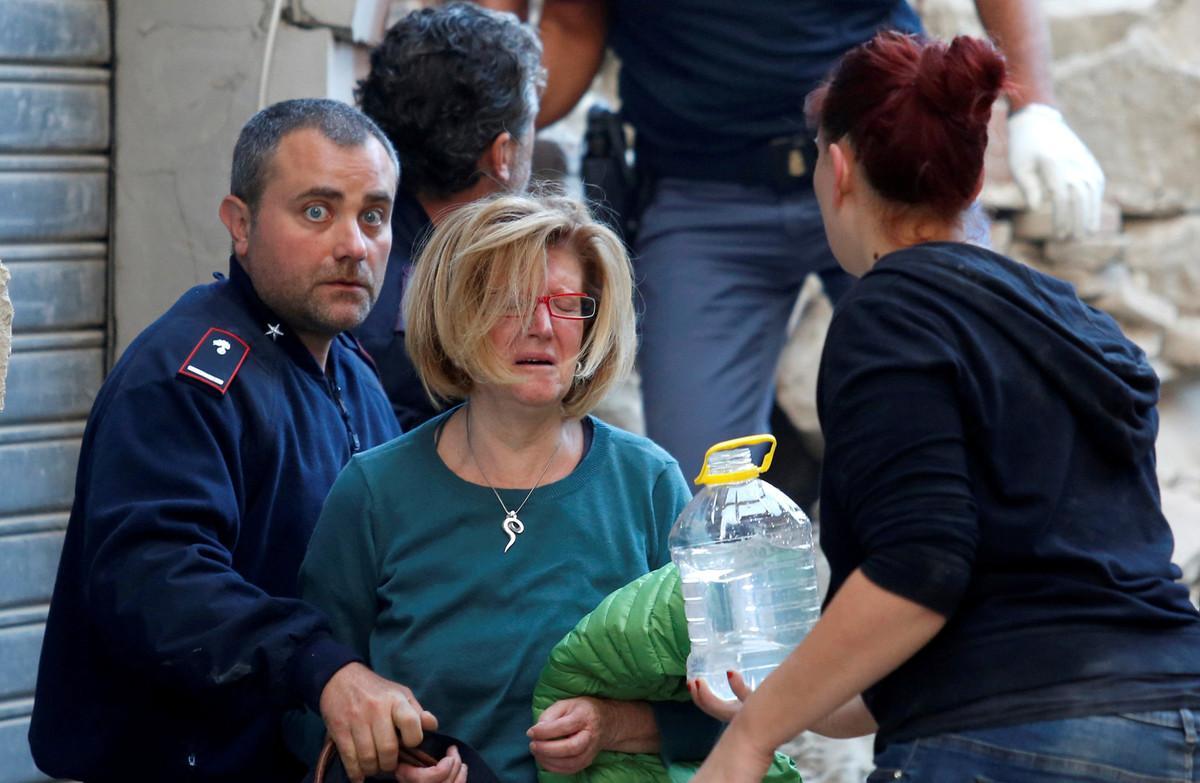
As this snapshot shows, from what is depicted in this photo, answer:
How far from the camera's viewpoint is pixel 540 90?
318 cm

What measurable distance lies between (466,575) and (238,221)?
2.34ft

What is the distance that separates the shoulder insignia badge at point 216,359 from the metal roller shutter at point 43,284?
43.5 inches

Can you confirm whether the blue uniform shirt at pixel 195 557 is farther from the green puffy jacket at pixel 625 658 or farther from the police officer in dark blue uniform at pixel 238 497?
the green puffy jacket at pixel 625 658

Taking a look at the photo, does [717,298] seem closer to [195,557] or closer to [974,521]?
[195,557]

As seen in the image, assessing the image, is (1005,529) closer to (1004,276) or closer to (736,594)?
(1004,276)

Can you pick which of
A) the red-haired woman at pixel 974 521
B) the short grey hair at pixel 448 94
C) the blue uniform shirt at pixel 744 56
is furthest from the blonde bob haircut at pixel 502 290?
the blue uniform shirt at pixel 744 56

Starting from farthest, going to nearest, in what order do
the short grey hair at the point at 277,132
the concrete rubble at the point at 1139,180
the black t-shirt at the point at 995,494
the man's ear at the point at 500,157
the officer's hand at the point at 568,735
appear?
the concrete rubble at the point at 1139,180
the man's ear at the point at 500,157
the short grey hair at the point at 277,132
the officer's hand at the point at 568,735
the black t-shirt at the point at 995,494

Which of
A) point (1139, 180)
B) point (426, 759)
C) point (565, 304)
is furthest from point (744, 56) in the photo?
point (1139, 180)

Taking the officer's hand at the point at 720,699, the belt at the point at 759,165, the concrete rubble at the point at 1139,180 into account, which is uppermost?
the belt at the point at 759,165

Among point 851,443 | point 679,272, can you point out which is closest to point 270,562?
point 851,443

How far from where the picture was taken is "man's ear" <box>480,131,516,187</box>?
2939 millimetres

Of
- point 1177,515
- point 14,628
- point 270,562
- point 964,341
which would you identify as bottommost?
point 1177,515

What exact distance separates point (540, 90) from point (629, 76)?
1.59 ft

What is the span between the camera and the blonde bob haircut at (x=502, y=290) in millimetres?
2141
